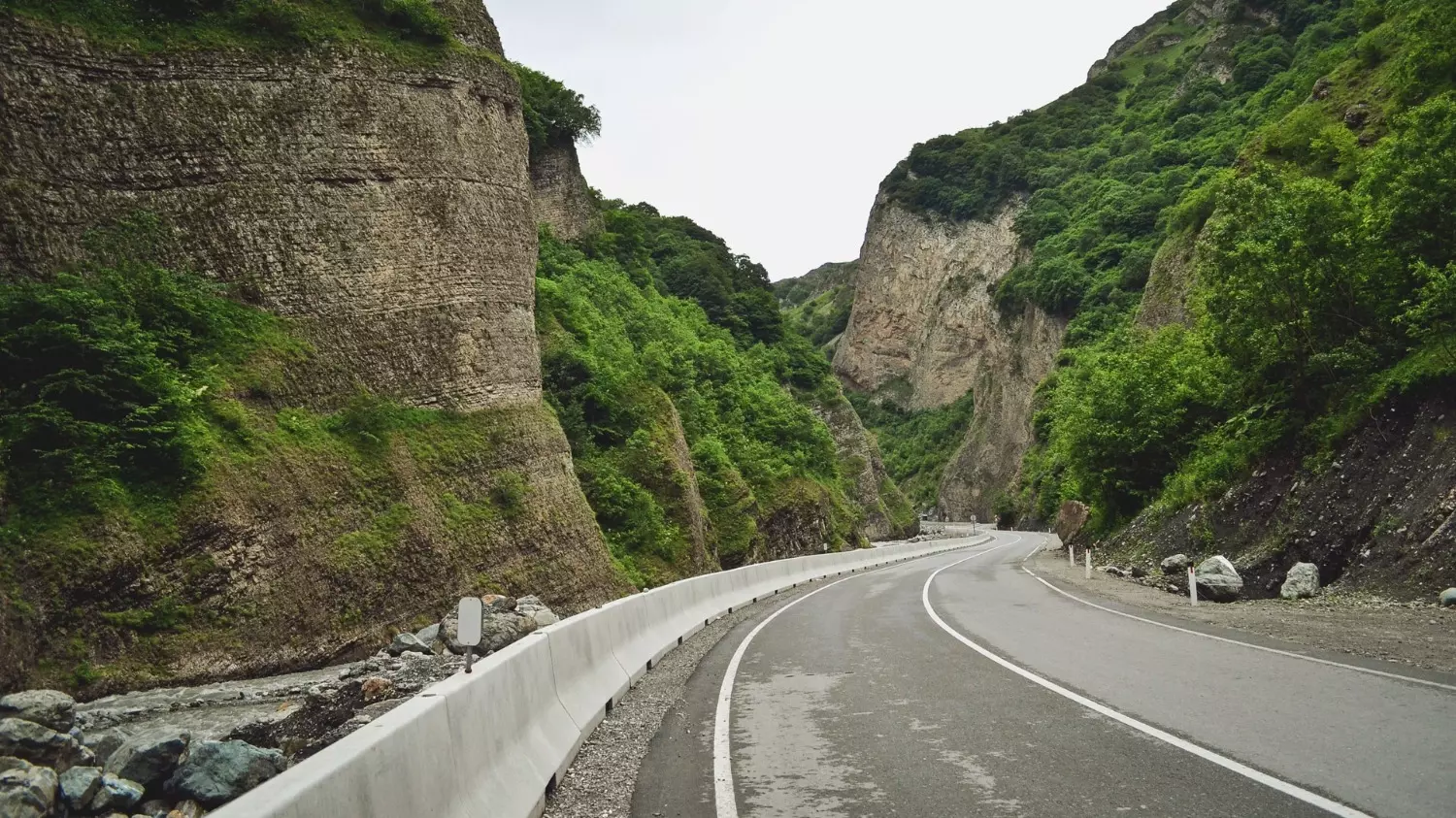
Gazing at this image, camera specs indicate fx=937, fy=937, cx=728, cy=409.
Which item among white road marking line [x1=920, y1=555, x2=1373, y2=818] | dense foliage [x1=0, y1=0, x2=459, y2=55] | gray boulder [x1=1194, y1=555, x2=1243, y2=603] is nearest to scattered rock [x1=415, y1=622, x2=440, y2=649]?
white road marking line [x1=920, y1=555, x2=1373, y2=818]

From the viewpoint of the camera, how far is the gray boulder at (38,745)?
7.71 m

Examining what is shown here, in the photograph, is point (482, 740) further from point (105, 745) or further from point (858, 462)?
point (858, 462)

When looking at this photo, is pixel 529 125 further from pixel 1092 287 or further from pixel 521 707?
pixel 1092 287

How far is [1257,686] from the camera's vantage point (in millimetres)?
8617

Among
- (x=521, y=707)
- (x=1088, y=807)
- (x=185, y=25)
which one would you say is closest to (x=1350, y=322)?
(x=1088, y=807)

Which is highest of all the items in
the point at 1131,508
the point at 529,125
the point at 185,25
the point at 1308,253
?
the point at 529,125

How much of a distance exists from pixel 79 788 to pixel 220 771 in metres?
0.93

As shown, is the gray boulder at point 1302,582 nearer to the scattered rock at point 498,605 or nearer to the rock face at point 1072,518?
the scattered rock at point 498,605

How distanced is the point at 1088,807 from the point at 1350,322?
19856mm

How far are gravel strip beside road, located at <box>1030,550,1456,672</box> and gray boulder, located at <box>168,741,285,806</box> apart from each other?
10.3 metres

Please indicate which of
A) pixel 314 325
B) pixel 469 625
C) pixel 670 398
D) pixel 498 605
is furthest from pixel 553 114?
pixel 469 625

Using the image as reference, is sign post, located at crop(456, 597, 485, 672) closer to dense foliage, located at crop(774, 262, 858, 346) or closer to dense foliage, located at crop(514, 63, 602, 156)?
dense foliage, located at crop(514, 63, 602, 156)

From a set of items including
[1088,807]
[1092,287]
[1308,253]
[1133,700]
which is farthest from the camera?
[1092,287]

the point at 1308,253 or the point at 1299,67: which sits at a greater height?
the point at 1299,67
